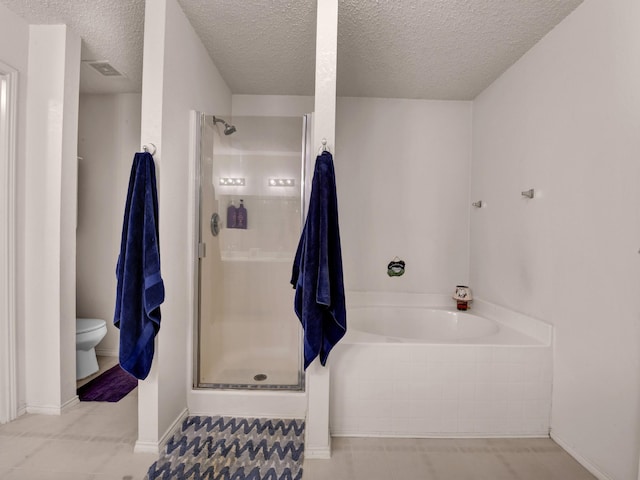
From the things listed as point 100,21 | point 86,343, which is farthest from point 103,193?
point 100,21

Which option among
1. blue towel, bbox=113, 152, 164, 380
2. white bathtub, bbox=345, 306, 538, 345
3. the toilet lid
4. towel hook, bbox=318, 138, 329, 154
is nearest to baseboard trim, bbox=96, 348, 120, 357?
the toilet lid

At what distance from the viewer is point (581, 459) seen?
66.8 inches

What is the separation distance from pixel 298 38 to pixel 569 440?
2.69m

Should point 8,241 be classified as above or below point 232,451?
above

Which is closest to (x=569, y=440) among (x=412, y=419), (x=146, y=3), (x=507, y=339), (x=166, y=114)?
(x=507, y=339)

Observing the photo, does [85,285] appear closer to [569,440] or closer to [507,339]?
[507,339]

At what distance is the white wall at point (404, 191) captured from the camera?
298cm

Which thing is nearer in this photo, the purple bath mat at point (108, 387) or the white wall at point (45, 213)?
the white wall at point (45, 213)

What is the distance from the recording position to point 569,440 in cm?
178

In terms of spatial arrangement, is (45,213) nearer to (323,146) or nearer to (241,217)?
(241,217)

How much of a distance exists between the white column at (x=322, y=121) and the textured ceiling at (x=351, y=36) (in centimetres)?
26

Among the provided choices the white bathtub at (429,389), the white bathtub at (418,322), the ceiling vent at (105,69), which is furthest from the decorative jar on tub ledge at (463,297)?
the ceiling vent at (105,69)

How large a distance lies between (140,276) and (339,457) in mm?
1307

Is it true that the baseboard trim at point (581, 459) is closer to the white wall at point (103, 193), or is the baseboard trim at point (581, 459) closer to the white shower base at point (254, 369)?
the white shower base at point (254, 369)
